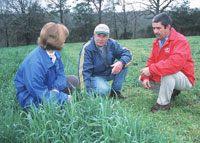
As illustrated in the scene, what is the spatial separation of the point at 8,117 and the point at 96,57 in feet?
5.96

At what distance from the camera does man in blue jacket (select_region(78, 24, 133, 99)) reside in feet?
9.95

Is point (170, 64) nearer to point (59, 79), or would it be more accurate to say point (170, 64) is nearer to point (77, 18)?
point (59, 79)

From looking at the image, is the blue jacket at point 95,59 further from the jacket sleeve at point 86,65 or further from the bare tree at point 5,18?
the bare tree at point 5,18

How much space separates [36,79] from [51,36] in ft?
1.83

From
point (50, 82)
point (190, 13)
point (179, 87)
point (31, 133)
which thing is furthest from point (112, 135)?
point (190, 13)

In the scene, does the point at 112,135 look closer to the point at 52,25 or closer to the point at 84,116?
the point at 84,116

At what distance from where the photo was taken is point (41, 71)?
213 cm

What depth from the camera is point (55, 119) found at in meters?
1.82

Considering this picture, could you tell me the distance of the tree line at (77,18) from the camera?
2789 centimetres

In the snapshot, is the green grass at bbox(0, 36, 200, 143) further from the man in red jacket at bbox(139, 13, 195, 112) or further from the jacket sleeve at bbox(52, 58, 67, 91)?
the jacket sleeve at bbox(52, 58, 67, 91)

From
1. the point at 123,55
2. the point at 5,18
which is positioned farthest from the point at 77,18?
the point at 123,55

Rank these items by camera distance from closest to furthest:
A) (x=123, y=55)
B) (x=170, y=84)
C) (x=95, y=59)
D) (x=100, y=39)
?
(x=170, y=84) → (x=100, y=39) → (x=95, y=59) → (x=123, y=55)

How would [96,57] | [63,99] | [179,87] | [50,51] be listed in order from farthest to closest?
[96,57]
[179,87]
[50,51]
[63,99]

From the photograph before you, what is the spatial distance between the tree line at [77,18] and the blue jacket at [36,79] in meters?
27.1
